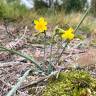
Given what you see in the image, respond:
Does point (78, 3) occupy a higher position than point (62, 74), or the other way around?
point (62, 74)

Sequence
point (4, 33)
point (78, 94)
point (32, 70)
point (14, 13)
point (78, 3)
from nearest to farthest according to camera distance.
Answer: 1. point (78, 94)
2. point (32, 70)
3. point (4, 33)
4. point (14, 13)
5. point (78, 3)

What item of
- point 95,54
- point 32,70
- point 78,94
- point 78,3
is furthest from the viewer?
point 78,3

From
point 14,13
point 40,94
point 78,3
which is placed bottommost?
point 78,3

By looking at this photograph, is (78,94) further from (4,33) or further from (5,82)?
(4,33)

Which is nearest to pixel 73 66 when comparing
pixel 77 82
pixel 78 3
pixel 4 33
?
pixel 77 82

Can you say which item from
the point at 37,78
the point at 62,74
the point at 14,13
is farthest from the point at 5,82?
the point at 14,13

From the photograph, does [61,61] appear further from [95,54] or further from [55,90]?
[55,90]

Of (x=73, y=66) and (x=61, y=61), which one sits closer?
(x=73, y=66)
